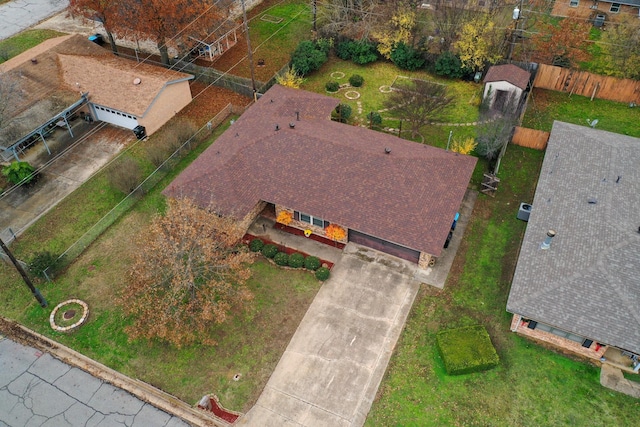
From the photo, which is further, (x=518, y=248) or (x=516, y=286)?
(x=518, y=248)

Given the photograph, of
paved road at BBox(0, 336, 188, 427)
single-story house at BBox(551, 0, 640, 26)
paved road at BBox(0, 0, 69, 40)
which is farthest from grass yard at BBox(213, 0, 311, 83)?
paved road at BBox(0, 336, 188, 427)

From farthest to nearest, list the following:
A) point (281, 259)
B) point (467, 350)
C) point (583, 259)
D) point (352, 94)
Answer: point (352, 94)
point (281, 259)
point (583, 259)
point (467, 350)

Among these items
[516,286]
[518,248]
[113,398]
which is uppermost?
[516,286]

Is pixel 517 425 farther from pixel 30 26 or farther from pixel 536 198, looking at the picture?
pixel 30 26

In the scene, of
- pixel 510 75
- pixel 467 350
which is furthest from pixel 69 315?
pixel 510 75

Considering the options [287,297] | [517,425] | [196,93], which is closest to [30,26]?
[196,93]

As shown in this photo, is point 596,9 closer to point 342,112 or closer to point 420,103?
point 420,103
